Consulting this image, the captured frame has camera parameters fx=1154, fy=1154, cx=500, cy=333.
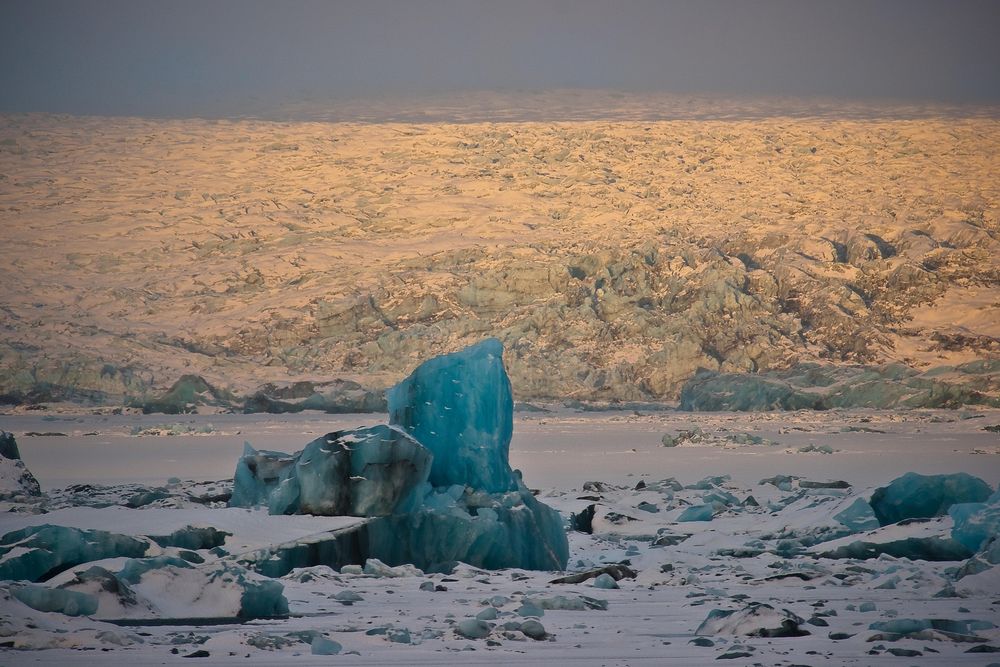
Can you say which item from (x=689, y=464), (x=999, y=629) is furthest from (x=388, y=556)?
(x=689, y=464)

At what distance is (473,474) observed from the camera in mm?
5902

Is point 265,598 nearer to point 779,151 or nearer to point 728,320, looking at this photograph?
point 728,320

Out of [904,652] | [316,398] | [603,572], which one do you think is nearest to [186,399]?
[316,398]

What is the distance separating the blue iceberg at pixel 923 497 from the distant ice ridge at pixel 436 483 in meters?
1.82

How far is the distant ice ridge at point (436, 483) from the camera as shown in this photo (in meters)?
5.18

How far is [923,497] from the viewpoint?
6.12 m

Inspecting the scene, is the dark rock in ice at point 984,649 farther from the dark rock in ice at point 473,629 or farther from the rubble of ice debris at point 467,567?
the dark rock in ice at point 473,629

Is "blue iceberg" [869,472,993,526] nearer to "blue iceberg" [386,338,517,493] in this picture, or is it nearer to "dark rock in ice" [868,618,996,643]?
"blue iceberg" [386,338,517,493]

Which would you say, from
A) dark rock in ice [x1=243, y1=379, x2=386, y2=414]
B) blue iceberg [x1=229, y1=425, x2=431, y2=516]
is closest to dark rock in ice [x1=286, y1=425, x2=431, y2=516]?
blue iceberg [x1=229, y1=425, x2=431, y2=516]

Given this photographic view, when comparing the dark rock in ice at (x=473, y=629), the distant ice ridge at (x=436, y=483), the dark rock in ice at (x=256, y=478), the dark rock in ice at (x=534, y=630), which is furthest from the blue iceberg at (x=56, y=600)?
the dark rock in ice at (x=256, y=478)

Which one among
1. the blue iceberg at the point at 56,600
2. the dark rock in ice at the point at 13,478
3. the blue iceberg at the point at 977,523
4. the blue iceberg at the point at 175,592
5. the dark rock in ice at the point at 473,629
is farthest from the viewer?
the dark rock in ice at the point at 13,478

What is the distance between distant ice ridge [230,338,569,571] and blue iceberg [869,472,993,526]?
1.82m

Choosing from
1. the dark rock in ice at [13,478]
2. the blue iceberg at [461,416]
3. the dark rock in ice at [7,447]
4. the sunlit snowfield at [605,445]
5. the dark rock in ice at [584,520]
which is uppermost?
the blue iceberg at [461,416]

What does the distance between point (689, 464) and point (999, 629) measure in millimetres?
7524
